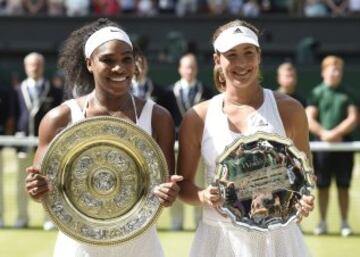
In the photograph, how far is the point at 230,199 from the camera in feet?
13.3

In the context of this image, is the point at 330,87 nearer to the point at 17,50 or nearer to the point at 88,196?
the point at 88,196

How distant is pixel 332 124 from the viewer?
9.17 metres

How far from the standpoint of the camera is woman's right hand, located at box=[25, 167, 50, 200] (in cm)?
403

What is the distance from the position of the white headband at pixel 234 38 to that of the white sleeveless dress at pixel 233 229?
251 millimetres

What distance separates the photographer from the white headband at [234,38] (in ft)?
13.8

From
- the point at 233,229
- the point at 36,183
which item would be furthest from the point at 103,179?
the point at 233,229

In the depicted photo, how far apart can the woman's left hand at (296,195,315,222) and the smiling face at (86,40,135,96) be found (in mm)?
832

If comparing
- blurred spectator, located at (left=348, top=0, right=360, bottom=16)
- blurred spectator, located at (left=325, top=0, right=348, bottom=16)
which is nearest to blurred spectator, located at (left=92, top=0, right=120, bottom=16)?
blurred spectator, located at (left=325, top=0, right=348, bottom=16)

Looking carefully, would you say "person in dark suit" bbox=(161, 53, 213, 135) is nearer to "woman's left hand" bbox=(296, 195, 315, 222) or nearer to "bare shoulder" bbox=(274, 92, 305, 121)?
"bare shoulder" bbox=(274, 92, 305, 121)

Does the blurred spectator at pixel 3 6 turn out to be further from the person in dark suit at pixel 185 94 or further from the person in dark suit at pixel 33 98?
the person in dark suit at pixel 185 94

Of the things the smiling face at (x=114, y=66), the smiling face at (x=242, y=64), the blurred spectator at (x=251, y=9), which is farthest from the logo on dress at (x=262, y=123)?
the blurred spectator at (x=251, y=9)

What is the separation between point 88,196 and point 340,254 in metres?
4.29

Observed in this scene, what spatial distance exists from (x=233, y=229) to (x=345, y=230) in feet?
16.0

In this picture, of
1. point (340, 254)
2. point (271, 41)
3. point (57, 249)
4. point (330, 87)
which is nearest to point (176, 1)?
point (271, 41)
